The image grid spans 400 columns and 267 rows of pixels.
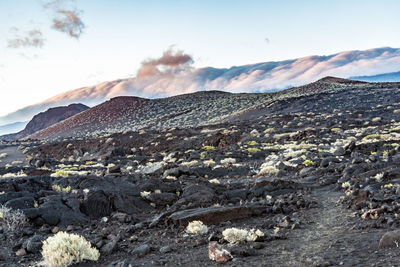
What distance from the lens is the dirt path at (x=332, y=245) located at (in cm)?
639

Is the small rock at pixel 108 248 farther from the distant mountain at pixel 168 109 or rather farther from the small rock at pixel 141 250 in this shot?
the distant mountain at pixel 168 109

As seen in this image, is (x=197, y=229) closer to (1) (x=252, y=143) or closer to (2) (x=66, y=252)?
(2) (x=66, y=252)

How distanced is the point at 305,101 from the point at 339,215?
6716 cm

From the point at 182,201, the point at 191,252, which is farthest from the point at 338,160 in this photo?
the point at 191,252

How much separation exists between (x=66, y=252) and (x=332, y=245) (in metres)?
5.74

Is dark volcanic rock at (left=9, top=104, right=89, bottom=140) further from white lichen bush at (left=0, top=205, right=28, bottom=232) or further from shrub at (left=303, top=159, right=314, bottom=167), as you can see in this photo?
white lichen bush at (left=0, top=205, right=28, bottom=232)

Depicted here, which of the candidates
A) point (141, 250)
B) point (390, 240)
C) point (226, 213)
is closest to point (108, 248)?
point (141, 250)

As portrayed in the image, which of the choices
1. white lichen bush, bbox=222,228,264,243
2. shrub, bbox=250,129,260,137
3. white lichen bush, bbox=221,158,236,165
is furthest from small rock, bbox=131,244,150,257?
shrub, bbox=250,129,260,137

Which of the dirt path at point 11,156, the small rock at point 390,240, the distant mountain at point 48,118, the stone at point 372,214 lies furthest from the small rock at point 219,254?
the distant mountain at point 48,118

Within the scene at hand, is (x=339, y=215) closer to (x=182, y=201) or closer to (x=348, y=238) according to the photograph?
(x=348, y=238)

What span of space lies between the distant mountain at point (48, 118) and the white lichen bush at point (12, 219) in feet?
568

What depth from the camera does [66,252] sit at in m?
7.18

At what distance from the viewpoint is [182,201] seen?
12.1 m

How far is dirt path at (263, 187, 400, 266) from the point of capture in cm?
639
